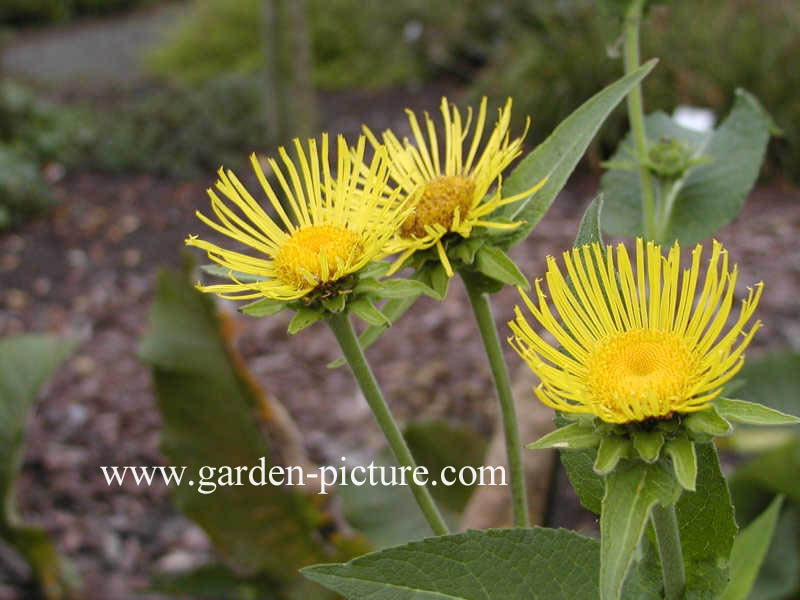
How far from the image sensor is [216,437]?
1779 millimetres

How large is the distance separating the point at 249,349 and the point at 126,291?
97cm

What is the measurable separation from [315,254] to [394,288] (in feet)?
0.24

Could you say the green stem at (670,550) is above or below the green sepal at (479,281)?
below

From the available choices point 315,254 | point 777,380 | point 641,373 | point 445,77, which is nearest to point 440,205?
point 315,254

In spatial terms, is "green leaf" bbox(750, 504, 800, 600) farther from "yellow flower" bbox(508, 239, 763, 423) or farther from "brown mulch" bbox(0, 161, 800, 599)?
"yellow flower" bbox(508, 239, 763, 423)

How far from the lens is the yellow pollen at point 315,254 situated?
0.68m

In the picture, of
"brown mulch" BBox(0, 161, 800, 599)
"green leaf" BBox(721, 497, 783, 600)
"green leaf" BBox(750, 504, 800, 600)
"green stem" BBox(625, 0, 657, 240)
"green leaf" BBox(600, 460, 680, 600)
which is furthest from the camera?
"brown mulch" BBox(0, 161, 800, 599)

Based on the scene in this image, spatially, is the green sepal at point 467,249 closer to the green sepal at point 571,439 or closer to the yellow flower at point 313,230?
the yellow flower at point 313,230

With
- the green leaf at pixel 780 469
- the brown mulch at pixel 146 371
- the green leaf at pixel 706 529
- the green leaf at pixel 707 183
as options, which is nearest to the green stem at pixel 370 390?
the green leaf at pixel 706 529

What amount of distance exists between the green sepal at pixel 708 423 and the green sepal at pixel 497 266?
0.17 meters

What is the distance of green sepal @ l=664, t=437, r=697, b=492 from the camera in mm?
528

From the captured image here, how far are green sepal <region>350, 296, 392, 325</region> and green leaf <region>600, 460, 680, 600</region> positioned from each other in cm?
20

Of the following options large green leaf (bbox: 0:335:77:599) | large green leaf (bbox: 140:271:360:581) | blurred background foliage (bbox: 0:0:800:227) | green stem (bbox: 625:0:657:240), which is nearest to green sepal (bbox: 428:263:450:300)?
green stem (bbox: 625:0:657:240)

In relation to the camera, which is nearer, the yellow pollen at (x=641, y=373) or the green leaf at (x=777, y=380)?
the yellow pollen at (x=641, y=373)
